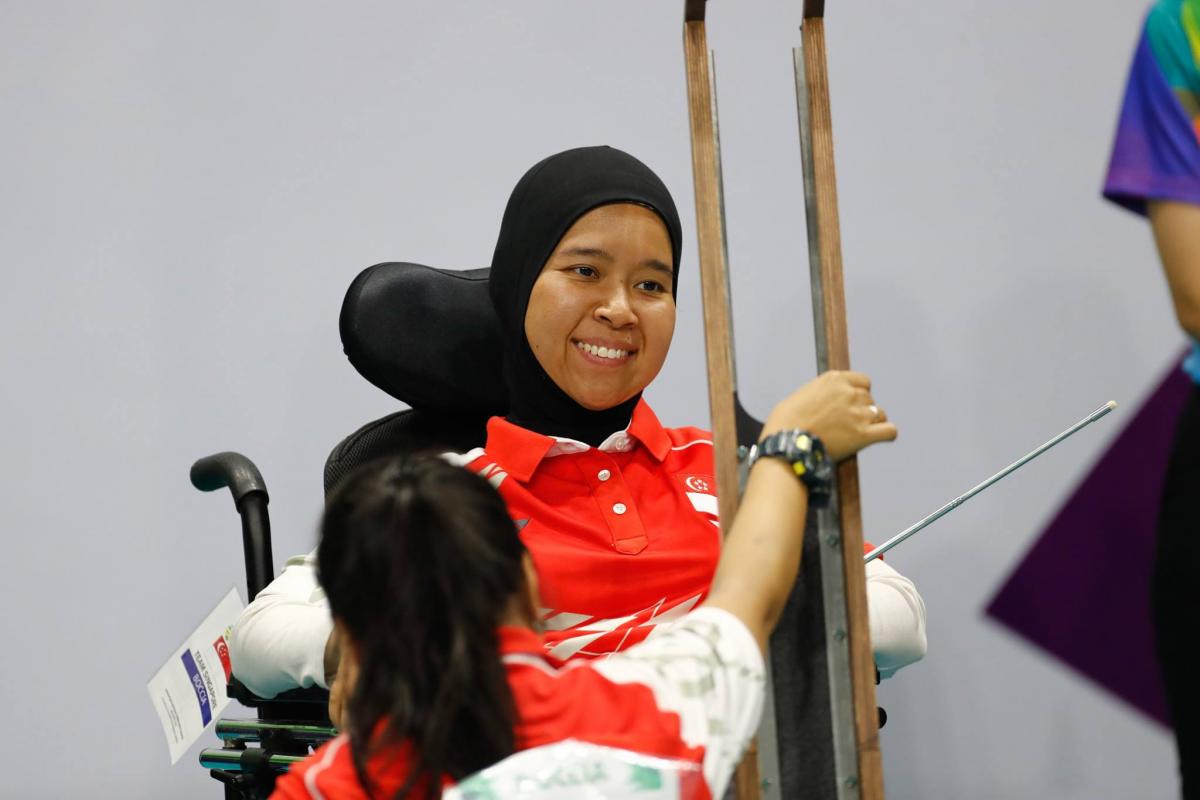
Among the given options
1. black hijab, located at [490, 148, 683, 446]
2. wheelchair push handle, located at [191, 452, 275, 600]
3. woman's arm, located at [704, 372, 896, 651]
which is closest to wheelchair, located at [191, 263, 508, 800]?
wheelchair push handle, located at [191, 452, 275, 600]

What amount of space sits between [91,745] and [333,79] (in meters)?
1.12

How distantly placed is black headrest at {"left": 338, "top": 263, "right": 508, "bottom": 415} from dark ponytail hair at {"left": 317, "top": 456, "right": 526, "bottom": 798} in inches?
28.9

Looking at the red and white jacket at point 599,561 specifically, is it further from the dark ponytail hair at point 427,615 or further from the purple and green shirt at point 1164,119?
the purple and green shirt at point 1164,119

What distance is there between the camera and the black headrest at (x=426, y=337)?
163 cm

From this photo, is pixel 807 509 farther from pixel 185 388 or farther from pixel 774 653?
pixel 185 388

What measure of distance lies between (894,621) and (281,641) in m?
0.63

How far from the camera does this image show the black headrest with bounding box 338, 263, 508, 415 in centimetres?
163

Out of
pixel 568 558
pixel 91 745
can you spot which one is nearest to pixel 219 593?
pixel 91 745

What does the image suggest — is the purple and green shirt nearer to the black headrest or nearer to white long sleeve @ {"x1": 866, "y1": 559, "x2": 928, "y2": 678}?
white long sleeve @ {"x1": 866, "y1": 559, "x2": 928, "y2": 678}

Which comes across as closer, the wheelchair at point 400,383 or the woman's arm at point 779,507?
the woman's arm at point 779,507

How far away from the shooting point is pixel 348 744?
0.93 meters

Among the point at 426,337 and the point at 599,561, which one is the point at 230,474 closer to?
the point at 426,337

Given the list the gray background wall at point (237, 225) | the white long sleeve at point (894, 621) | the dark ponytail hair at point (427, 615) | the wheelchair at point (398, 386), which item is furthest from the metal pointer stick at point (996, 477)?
the gray background wall at point (237, 225)

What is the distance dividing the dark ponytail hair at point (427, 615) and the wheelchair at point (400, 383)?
64 centimetres
